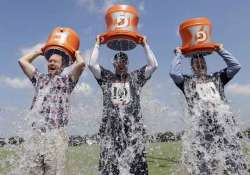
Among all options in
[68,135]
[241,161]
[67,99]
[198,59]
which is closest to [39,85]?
[67,99]

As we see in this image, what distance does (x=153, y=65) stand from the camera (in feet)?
19.1

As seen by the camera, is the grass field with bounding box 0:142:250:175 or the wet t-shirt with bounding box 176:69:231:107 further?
the grass field with bounding box 0:142:250:175

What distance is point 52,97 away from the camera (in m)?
5.37

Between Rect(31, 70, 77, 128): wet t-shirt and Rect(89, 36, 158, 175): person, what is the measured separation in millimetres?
467

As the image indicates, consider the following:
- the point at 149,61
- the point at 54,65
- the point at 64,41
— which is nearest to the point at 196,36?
the point at 149,61

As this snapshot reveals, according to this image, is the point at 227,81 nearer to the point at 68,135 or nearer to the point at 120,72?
the point at 120,72

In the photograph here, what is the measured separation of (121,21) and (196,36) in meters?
1.14

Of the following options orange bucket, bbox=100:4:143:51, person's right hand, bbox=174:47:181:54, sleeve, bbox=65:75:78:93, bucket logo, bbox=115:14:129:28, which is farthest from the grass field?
bucket logo, bbox=115:14:129:28

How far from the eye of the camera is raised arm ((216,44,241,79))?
19.2ft

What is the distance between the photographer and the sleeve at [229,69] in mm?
5840

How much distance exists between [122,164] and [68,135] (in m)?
0.80

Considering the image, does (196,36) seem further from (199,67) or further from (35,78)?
(35,78)

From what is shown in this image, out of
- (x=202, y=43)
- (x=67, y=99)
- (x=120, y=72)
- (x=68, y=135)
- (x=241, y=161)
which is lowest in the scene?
(x=241, y=161)

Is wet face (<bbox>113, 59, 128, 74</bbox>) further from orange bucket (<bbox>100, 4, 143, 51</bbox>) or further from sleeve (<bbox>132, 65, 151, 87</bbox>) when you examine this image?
orange bucket (<bbox>100, 4, 143, 51</bbox>)
